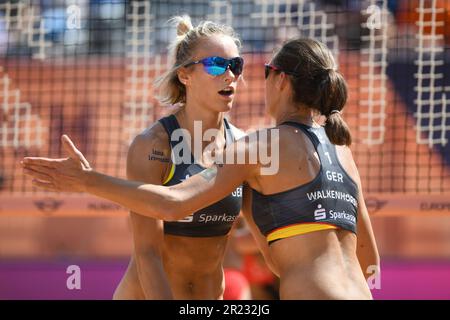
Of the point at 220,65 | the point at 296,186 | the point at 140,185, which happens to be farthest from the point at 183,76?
the point at 296,186

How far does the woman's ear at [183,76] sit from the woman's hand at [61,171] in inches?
57.4

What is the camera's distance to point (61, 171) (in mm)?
3803

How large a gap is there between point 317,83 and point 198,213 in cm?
115

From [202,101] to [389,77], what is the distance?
217 inches

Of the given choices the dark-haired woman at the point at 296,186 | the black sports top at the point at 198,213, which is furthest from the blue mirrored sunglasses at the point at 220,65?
the dark-haired woman at the point at 296,186

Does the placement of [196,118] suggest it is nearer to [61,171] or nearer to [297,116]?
[297,116]

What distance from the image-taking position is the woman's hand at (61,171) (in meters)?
3.80

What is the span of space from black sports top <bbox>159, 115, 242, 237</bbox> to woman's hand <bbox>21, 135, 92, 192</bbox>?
1.02 metres

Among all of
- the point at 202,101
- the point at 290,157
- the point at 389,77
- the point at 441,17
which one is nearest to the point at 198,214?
the point at 202,101

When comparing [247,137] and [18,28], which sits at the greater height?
[18,28]

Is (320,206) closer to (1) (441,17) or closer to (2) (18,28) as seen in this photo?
(1) (441,17)

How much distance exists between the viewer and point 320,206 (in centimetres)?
395

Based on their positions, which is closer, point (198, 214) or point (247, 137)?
point (247, 137)

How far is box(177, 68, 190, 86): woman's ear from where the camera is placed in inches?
202
